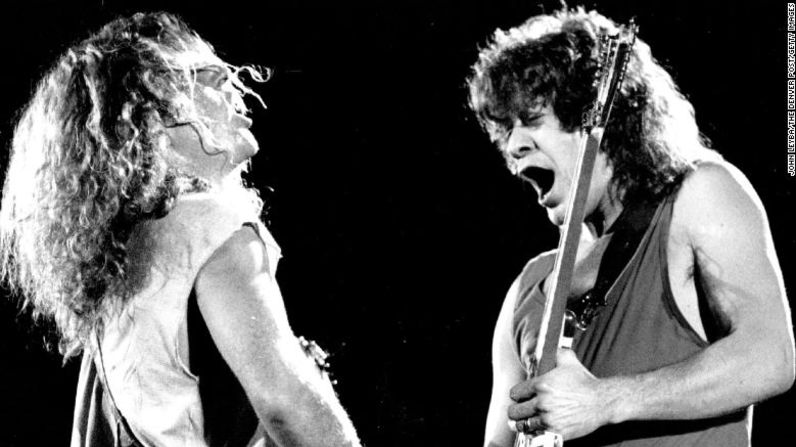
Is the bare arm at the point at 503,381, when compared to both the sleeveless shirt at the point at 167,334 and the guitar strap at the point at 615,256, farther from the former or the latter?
the sleeveless shirt at the point at 167,334

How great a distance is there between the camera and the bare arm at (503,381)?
2.30 metres

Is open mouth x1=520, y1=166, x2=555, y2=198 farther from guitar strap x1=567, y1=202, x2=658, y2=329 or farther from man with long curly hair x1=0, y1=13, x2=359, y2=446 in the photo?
man with long curly hair x1=0, y1=13, x2=359, y2=446

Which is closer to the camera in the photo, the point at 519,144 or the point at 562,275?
the point at 562,275

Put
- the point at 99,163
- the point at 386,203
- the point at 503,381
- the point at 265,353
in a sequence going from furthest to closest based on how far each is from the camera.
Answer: the point at 386,203, the point at 503,381, the point at 99,163, the point at 265,353

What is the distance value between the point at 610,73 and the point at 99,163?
1200 millimetres

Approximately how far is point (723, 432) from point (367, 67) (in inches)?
89.9

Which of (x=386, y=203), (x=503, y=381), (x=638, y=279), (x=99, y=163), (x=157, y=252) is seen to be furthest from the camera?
(x=386, y=203)

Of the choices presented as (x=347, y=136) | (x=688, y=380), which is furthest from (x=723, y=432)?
(x=347, y=136)

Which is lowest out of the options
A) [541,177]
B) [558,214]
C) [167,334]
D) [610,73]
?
[167,334]

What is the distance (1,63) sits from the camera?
3.27m

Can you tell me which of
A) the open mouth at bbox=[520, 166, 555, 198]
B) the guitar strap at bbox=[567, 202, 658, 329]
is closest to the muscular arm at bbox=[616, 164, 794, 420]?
the guitar strap at bbox=[567, 202, 658, 329]

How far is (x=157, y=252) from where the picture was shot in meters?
1.77

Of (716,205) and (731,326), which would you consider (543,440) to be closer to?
(731,326)

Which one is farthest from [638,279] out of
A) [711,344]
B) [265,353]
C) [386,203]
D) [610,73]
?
[386,203]
